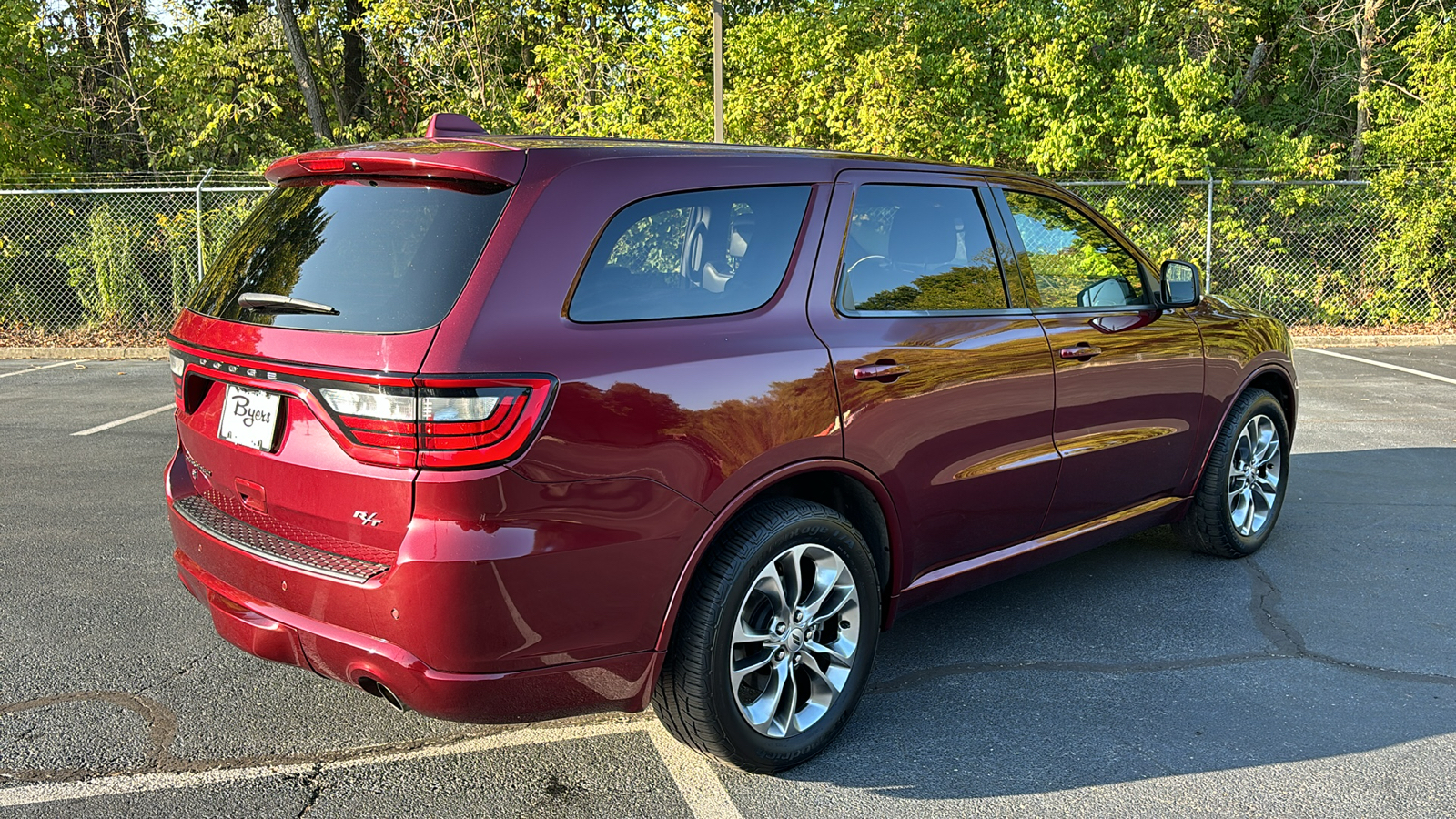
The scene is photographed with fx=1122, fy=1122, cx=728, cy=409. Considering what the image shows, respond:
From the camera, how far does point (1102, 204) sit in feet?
47.4

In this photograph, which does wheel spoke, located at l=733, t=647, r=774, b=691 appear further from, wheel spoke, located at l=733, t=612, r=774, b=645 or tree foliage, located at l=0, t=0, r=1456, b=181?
tree foliage, located at l=0, t=0, r=1456, b=181

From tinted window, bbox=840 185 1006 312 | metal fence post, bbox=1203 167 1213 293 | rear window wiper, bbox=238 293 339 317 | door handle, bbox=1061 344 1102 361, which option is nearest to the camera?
rear window wiper, bbox=238 293 339 317

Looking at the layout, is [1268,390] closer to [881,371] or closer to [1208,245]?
[881,371]

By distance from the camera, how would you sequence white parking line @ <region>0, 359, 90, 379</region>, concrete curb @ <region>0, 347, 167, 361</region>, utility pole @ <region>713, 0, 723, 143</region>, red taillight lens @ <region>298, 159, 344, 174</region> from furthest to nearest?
utility pole @ <region>713, 0, 723, 143</region> < concrete curb @ <region>0, 347, 167, 361</region> < white parking line @ <region>0, 359, 90, 379</region> < red taillight lens @ <region>298, 159, 344, 174</region>

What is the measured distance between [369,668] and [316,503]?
0.41 meters

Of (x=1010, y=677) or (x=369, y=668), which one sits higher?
(x=369, y=668)

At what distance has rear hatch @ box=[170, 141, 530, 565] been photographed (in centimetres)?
251

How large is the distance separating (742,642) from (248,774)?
4.64ft

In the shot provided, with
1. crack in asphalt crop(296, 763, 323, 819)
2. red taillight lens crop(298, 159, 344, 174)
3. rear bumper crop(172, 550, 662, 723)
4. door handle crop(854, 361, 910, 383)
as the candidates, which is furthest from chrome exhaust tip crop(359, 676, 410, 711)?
door handle crop(854, 361, 910, 383)

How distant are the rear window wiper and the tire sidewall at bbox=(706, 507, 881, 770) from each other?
1.24m

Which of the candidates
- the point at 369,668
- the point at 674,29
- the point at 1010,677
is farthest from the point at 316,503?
the point at 674,29

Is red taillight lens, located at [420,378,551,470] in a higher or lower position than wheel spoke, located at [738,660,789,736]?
higher

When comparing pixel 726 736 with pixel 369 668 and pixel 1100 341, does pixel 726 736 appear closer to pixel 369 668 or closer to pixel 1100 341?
pixel 369 668

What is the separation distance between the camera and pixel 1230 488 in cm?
501
